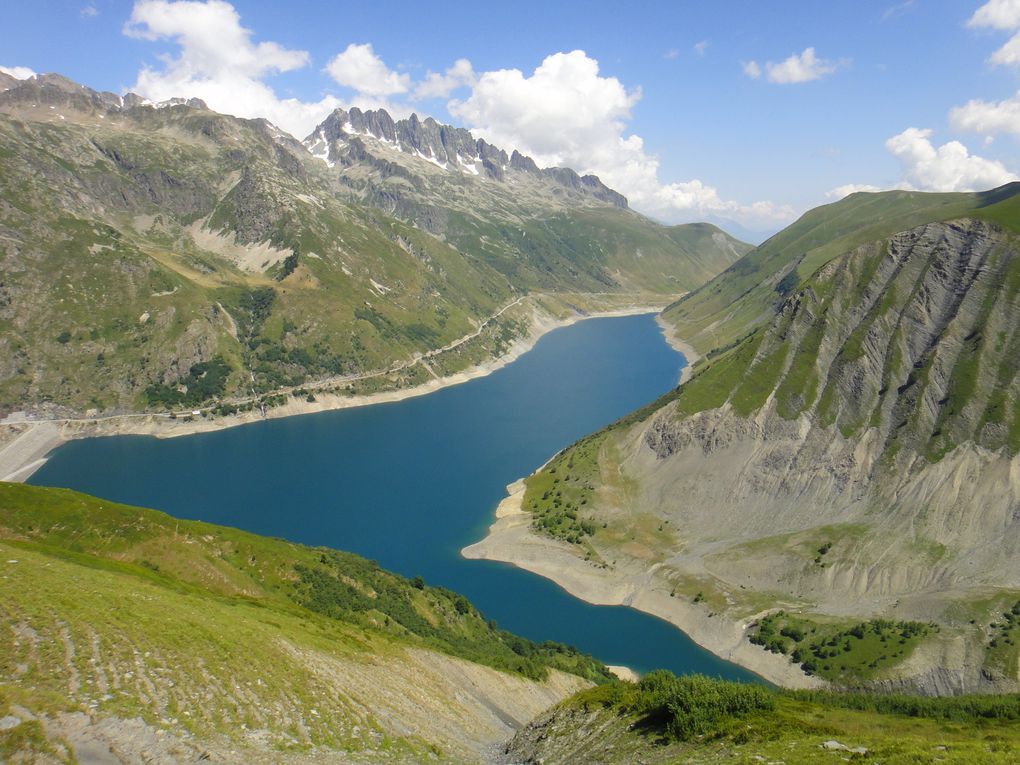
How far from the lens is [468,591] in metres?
106

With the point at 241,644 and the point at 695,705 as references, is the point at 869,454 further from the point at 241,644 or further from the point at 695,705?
the point at 241,644

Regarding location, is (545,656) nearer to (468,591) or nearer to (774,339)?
(468,591)

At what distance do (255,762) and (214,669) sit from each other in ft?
31.7

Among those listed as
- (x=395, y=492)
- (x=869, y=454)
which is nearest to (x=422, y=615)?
(x=395, y=492)

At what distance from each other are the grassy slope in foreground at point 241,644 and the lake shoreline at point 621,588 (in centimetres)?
2112

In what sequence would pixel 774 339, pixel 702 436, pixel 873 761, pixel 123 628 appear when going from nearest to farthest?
pixel 873 761, pixel 123 628, pixel 702 436, pixel 774 339

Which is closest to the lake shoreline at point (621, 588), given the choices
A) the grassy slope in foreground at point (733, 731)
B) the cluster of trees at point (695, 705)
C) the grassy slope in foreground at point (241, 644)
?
the grassy slope in foreground at point (241, 644)

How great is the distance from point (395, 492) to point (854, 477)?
9533 cm

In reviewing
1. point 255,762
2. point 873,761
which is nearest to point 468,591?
point 255,762

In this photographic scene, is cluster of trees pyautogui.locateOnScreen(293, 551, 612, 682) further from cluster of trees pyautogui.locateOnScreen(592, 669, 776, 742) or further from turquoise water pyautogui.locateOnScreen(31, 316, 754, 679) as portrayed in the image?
cluster of trees pyautogui.locateOnScreen(592, 669, 776, 742)

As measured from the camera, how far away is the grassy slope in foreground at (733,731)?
104 feet

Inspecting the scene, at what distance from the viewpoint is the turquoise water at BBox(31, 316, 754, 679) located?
98188 millimetres

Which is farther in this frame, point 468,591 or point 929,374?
point 929,374

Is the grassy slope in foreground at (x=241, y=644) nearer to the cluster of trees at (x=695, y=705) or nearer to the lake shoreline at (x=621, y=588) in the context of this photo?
the cluster of trees at (x=695, y=705)
